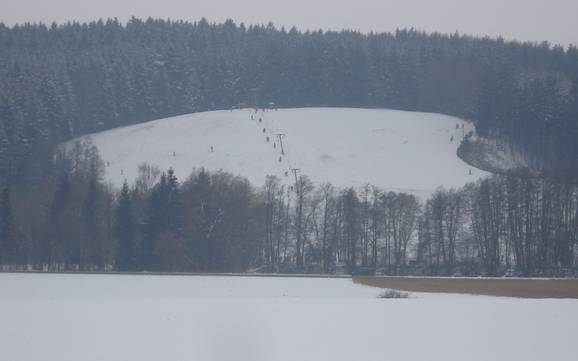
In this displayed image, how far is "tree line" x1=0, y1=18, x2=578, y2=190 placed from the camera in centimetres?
10338

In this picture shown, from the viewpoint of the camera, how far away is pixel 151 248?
195 feet

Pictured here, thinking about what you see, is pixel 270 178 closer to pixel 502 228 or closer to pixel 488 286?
pixel 502 228

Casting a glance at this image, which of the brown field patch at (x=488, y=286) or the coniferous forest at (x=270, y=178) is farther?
the coniferous forest at (x=270, y=178)

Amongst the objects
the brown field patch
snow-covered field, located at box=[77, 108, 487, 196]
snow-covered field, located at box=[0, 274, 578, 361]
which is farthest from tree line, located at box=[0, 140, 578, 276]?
snow-covered field, located at box=[0, 274, 578, 361]

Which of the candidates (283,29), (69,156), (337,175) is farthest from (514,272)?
(283,29)

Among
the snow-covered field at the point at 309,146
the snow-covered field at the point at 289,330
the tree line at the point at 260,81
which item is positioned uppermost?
the tree line at the point at 260,81

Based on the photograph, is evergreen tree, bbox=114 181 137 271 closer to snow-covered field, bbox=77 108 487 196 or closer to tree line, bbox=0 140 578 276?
tree line, bbox=0 140 578 276

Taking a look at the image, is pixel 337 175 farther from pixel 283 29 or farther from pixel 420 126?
pixel 283 29

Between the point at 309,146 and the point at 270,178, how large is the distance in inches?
842

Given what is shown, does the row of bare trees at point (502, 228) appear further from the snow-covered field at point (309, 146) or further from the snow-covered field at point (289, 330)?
the snow-covered field at point (289, 330)

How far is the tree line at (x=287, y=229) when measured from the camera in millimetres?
60469

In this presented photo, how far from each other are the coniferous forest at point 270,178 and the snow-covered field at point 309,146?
5115mm

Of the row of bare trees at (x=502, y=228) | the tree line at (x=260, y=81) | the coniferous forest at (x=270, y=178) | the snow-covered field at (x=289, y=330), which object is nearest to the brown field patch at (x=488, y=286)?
the snow-covered field at (x=289, y=330)

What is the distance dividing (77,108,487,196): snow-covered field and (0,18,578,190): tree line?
6398 mm
